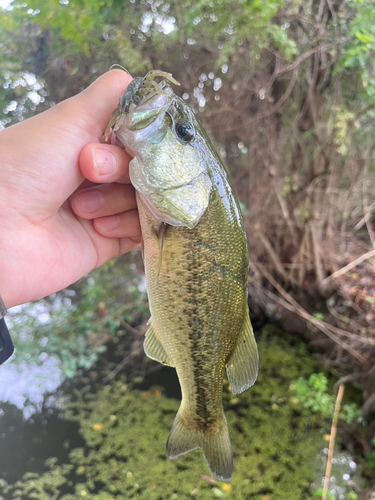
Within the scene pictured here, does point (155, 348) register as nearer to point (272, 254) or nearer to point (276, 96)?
point (272, 254)

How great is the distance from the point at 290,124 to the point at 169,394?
9.25 ft

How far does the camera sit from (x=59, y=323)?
2.75 m

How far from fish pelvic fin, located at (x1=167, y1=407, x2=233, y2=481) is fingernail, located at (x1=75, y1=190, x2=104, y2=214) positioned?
0.96 meters

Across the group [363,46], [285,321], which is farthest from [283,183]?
[285,321]

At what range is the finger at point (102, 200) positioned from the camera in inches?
49.0

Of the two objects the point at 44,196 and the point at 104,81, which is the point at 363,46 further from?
the point at 44,196

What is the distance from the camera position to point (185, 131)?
98 centimetres

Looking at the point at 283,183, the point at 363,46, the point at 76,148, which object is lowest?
the point at 283,183

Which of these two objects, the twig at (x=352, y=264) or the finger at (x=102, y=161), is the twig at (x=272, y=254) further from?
the finger at (x=102, y=161)

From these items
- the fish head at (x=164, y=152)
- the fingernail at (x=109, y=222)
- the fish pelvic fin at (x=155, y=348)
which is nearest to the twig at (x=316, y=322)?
the fish pelvic fin at (x=155, y=348)

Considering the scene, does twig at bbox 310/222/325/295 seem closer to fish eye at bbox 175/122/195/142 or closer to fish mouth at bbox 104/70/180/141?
fish eye at bbox 175/122/195/142

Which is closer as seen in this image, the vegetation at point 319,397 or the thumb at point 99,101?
the thumb at point 99,101

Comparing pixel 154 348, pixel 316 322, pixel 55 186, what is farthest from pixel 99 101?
pixel 316 322

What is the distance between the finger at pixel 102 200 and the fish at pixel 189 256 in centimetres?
25
